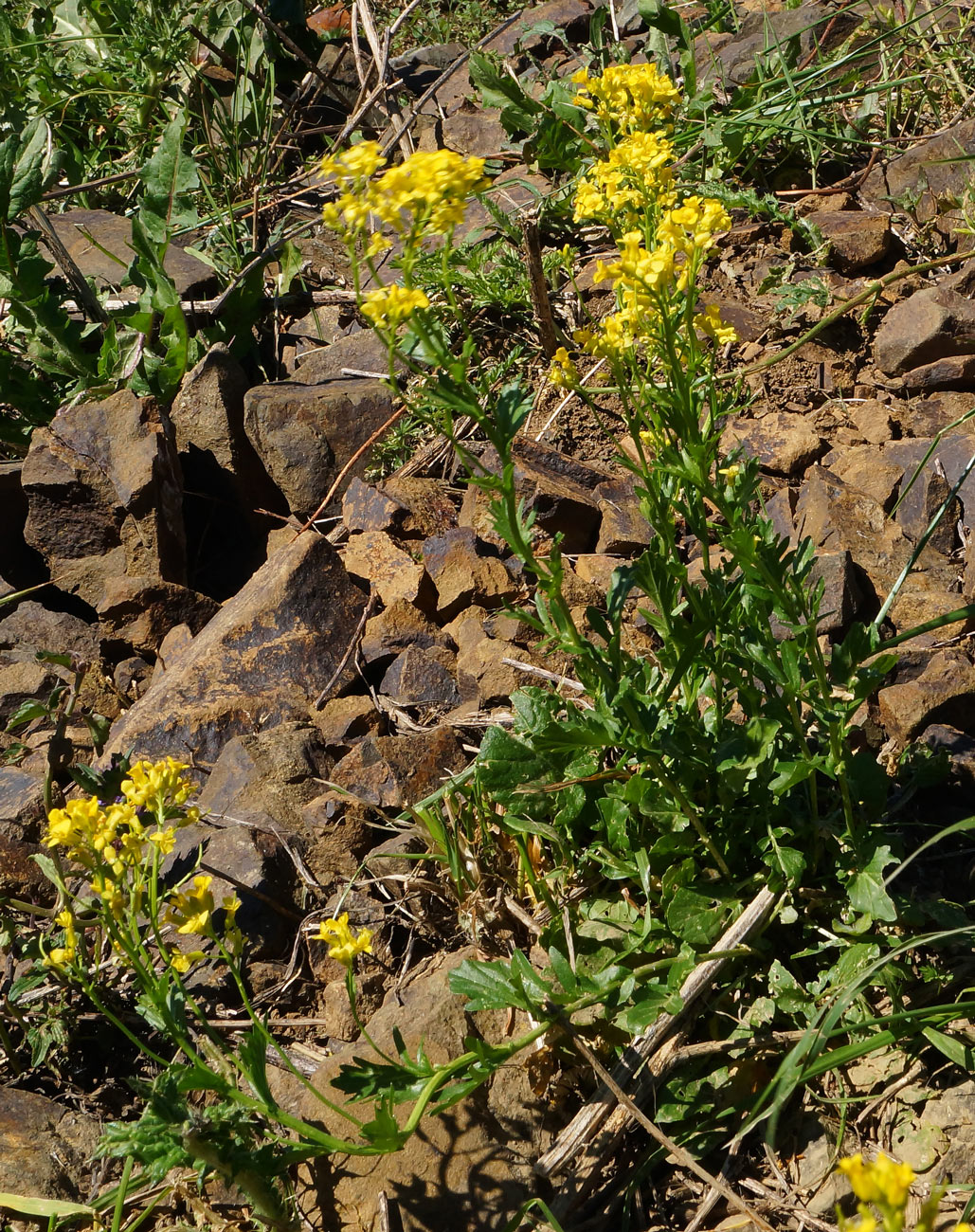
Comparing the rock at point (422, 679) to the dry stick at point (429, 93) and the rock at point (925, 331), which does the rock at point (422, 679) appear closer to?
the rock at point (925, 331)

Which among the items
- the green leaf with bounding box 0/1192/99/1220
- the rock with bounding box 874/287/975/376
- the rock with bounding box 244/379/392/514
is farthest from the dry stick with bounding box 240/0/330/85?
the green leaf with bounding box 0/1192/99/1220

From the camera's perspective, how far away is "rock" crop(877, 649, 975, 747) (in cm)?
252

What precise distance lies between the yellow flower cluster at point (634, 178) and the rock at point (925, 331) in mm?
1550

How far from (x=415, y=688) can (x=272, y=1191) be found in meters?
1.38

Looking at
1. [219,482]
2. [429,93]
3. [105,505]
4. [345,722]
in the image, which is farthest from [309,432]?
[429,93]

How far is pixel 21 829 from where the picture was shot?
9.12 feet

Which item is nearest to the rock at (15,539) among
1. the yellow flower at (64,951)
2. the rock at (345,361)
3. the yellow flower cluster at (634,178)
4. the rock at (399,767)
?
the rock at (345,361)

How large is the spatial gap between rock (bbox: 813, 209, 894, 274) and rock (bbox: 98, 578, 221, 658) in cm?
244

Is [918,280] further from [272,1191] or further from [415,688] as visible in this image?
[272,1191]

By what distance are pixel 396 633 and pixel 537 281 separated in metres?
1.36

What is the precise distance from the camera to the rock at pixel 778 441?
10.8 feet

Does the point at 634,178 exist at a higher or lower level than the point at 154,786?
higher

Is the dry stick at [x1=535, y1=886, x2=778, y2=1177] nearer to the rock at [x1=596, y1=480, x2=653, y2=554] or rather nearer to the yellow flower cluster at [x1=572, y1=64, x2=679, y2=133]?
the rock at [x1=596, y1=480, x2=653, y2=554]

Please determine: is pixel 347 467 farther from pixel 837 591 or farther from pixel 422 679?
pixel 837 591
